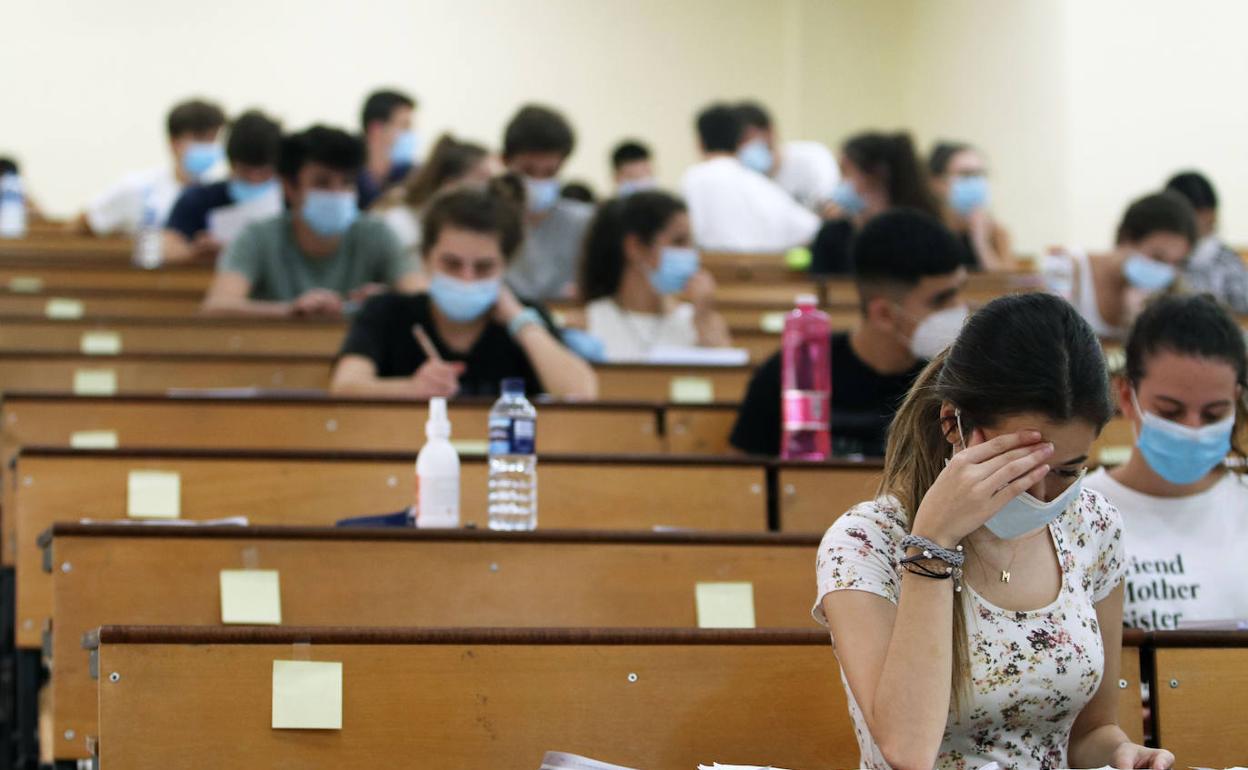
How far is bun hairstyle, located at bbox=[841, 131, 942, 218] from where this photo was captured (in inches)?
254

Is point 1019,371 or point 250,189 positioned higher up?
point 250,189

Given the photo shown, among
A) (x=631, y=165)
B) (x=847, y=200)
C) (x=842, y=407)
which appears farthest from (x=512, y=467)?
(x=631, y=165)

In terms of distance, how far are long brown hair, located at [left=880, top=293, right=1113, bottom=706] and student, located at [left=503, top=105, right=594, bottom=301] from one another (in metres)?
4.07

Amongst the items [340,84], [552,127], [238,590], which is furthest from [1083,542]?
[340,84]

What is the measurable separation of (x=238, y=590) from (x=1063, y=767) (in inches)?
51.2

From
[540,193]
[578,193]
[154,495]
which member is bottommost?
[154,495]

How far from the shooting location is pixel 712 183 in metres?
7.75

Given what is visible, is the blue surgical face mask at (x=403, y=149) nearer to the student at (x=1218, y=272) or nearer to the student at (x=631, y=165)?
the student at (x=631, y=165)

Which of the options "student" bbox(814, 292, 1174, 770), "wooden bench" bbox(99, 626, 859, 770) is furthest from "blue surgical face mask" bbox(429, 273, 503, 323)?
"student" bbox(814, 292, 1174, 770)

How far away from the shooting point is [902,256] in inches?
153

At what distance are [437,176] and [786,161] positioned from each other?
9.81 feet

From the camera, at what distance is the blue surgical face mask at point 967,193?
24.7 ft

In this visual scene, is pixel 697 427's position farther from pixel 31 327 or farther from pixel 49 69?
pixel 49 69

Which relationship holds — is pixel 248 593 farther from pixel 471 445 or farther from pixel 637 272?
pixel 637 272
